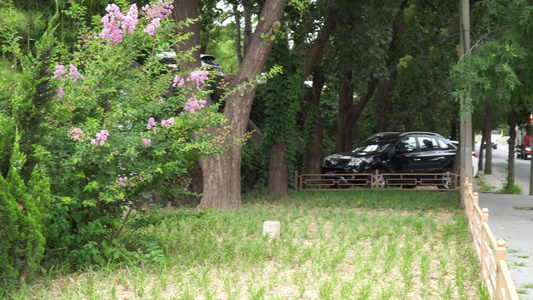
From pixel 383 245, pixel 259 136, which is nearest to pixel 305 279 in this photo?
pixel 383 245

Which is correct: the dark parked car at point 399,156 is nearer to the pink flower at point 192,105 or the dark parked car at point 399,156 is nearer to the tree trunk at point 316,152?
the tree trunk at point 316,152

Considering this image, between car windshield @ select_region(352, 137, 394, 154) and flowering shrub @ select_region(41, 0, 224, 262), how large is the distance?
12.8 metres

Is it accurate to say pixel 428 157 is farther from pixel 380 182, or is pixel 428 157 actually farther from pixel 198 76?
pixel 198 76

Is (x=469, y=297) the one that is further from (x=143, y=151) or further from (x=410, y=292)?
(x=143, y=151)

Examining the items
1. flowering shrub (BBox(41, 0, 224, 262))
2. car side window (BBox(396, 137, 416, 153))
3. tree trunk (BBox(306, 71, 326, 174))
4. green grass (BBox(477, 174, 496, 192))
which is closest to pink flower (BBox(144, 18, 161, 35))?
flowering shrub (BBox(41, 0, 224, 262))

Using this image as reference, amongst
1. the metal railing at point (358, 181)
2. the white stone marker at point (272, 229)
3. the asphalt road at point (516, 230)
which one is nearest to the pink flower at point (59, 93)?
the white stone marker at point (272, 229)

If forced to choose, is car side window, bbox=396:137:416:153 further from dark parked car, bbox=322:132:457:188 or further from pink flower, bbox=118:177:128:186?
pink flower, bbox=118:177:128:186

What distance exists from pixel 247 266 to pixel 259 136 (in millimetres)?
11734

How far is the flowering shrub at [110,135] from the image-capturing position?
7180 mm

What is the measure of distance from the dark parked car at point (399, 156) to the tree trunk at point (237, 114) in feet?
21.3

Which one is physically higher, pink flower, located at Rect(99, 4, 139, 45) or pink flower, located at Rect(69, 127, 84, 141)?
pink flower, located at Rect(99, 4, 139, 45)

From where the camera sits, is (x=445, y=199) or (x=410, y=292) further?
(x=445, y=199)

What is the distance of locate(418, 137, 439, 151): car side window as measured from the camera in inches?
806

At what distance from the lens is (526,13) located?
37.6 feet
